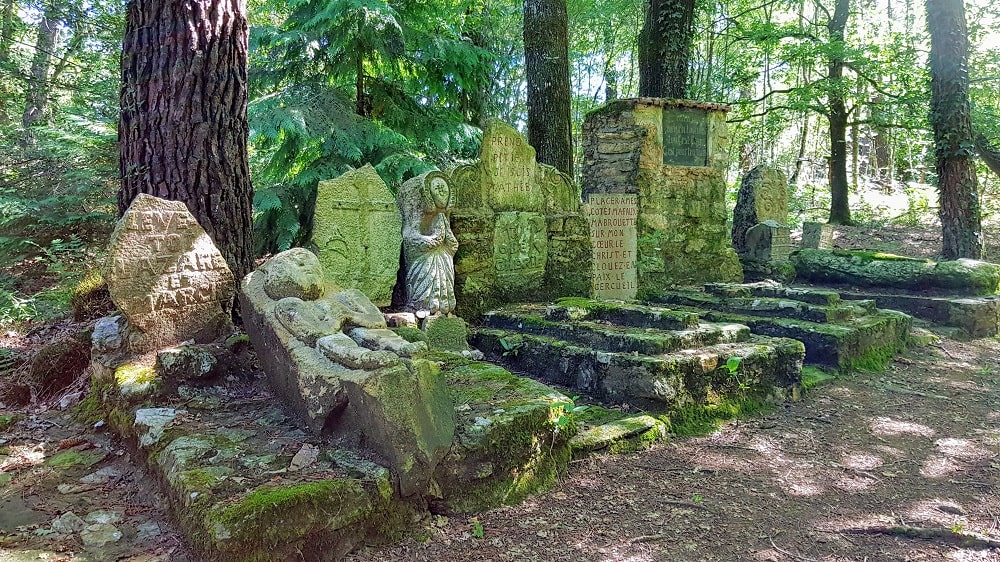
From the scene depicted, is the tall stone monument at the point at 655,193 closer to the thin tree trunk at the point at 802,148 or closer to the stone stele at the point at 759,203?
the stone stele at the point at 759,203

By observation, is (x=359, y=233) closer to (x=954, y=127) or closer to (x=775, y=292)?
(x=775, y=292)

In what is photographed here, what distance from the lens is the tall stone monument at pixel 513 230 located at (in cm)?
568

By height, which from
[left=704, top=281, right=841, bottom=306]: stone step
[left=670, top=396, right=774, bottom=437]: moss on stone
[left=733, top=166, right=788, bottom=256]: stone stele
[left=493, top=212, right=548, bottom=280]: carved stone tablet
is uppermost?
[left=733, top=166, right=788, bottom=256]: stone stele

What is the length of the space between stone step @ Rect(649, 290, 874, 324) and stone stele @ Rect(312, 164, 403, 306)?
3.42m

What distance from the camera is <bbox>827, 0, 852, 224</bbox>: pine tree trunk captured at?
13945mm

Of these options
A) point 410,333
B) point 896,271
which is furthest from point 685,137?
point 410,333

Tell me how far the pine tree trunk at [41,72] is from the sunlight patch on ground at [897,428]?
29.5 feet

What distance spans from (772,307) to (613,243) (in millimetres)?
1908

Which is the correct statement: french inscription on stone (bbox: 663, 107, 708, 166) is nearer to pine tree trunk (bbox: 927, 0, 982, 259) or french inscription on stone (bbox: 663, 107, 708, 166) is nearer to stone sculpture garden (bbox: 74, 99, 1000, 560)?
stone sculpture garden (bbox: 74, 99, 1000, 560)

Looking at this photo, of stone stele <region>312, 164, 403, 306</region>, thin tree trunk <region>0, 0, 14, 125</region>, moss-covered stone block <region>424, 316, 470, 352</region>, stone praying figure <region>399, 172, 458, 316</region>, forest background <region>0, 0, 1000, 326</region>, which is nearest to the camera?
stone stele <region>312, 164, 403, 306</region>

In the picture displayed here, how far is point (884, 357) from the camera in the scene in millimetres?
6098

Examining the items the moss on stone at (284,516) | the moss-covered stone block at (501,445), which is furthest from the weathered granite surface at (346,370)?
the moss on stone at (284,516)

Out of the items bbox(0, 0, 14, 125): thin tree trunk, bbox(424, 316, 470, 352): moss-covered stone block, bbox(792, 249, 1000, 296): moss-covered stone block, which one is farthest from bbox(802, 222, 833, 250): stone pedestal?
bbox(0, 0, 14, 125): thin tree trunk

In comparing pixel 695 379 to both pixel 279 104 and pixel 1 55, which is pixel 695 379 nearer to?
pixel 279 104
